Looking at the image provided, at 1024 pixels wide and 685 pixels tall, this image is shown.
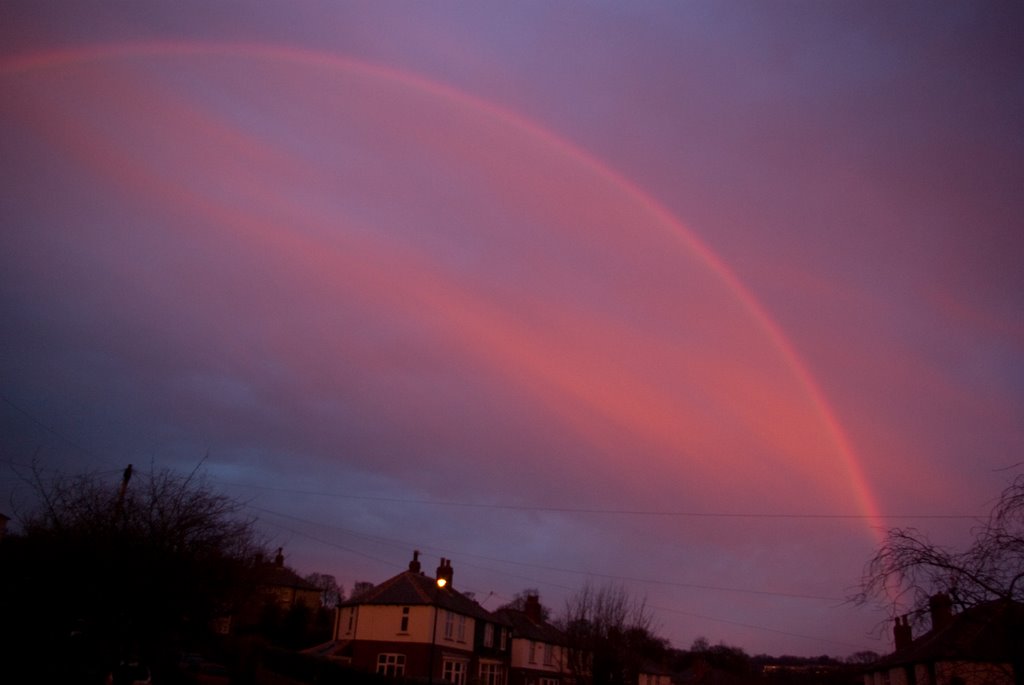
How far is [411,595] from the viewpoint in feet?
170

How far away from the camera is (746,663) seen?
142 m

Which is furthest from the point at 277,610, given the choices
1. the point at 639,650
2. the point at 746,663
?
the point at 746,663

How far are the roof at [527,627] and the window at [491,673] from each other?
392 cm

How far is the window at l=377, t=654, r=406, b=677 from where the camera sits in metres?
49.5

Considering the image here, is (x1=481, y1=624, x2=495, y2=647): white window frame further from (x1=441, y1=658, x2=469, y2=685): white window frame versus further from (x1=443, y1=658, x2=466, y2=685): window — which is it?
(x1=443, y1=658, x2=466, y2=685): window

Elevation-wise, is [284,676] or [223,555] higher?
[223,555]

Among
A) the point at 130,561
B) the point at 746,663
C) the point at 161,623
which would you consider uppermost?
the point at 130,561

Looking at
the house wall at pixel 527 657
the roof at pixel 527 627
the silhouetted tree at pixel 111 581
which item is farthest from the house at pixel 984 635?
the house wall at pixel 527 657

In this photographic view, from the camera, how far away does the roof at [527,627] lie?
6644 cm

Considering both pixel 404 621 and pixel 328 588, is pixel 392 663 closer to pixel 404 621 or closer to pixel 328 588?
pixel 404 621

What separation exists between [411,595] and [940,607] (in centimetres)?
4451

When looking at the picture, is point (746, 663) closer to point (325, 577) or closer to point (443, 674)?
point (325, 577)

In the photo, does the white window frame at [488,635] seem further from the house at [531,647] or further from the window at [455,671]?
the house at [531,647]

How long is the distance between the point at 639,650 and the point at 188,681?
22752 mm
